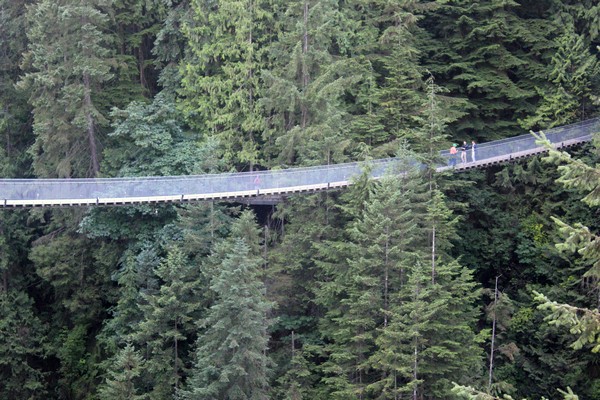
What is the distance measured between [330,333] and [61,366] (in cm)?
1020

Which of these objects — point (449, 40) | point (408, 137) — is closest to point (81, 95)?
point (408, 137)

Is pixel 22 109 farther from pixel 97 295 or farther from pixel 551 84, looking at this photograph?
pixel 551 84

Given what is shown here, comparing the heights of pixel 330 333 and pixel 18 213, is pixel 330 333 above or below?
below

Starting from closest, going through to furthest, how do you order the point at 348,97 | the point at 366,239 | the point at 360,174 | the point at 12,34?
the point at 366,239 < the point at 360,174 < the point at 348,97 < the point at 12,34

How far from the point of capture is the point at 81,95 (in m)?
26.1

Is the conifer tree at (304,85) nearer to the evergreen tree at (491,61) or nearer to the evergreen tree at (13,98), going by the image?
the evergreen tree at (491,61)

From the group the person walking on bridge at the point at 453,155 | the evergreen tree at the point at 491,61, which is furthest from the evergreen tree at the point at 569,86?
the person walking on bridge at the point at 453,155

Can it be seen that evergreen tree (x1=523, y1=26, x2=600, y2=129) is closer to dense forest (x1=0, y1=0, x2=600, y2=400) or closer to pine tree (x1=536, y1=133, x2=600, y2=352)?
dense forest (x1=0, y1=0, x2=600, y2=400)

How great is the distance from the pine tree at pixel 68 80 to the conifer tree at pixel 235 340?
8.66m

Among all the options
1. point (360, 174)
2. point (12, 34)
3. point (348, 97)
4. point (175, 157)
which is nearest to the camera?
point (360, 174)

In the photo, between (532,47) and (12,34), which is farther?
(12,34)

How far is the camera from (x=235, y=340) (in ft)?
64.7

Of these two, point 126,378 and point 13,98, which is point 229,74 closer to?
point 13,98

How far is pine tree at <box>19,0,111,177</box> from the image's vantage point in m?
26.0
